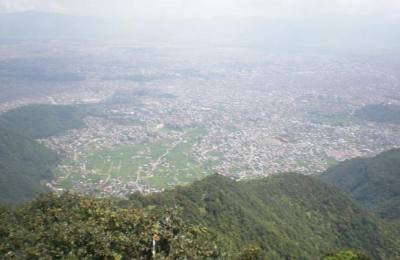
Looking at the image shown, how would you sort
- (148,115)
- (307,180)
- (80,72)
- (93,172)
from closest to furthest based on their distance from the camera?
(307,180) → (93,172) → (148,115) → (80,72)

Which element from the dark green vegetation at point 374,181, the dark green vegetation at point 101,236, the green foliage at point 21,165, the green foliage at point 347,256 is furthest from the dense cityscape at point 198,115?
the dark green vegetation at point 101,236

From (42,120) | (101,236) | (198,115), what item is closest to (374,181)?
(101,236)

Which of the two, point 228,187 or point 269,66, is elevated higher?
point 228,187

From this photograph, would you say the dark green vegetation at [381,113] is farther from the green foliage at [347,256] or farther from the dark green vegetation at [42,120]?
the green foliage at [347,256]

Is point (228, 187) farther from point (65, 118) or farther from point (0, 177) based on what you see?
point (65, 118)

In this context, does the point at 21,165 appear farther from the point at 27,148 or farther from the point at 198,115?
the point at 198,115

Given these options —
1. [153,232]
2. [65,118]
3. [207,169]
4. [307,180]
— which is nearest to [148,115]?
[65,118]
